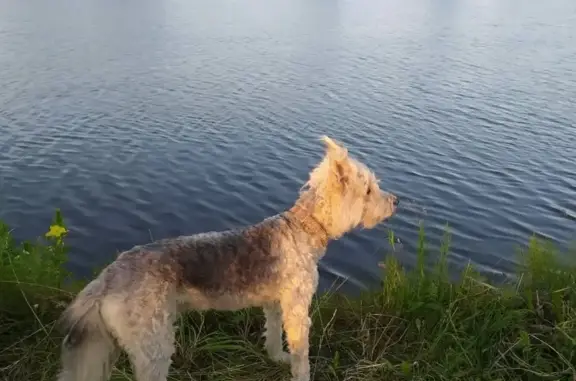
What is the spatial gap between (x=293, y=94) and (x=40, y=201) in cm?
899

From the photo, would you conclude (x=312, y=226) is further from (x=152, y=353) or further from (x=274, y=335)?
(x=152, y=353)

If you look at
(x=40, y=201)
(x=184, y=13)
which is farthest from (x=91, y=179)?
(x=184, y=13)

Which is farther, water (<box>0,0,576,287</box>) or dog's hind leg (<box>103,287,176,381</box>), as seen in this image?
water (<box>0,0,576,287</box>)

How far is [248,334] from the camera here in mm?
5969

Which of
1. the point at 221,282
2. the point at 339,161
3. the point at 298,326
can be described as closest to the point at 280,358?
the point at 298,326

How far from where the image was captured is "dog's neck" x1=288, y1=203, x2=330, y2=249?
209 inches

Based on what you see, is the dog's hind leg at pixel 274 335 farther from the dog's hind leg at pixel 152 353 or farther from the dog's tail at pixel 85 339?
the dog's tail at pixel 85 339

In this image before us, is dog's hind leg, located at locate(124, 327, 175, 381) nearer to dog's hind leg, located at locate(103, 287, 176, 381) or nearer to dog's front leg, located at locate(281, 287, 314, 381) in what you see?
dog's hind leg, located at locate(103, 287, 176, 381)

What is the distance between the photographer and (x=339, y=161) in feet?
17.1

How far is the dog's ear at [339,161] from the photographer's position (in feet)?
17.1

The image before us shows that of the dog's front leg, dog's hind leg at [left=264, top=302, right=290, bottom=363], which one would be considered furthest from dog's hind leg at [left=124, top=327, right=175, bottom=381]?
dog's hind leg at [left=264, top=302, right=290, bottom=363]

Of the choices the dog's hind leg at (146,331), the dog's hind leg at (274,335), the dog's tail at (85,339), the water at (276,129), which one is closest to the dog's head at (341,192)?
the dog's hind leg at (274,335)

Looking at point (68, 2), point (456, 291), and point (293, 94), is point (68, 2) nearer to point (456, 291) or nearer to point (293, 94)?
point (293, 94)

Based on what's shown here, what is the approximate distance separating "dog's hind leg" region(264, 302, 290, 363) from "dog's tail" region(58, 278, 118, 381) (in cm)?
158
